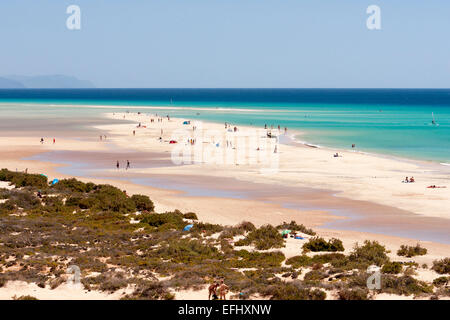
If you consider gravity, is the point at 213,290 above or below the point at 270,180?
above

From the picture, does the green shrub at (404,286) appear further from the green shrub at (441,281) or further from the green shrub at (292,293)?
the green shrub at (292,293)

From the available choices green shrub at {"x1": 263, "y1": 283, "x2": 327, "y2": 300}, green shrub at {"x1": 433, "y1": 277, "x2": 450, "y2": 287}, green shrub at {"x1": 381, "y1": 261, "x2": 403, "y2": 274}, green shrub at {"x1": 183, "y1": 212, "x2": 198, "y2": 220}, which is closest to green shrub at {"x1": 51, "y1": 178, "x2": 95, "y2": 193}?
green shrub at {"x1": 183, "y1": 212, "x2": 198, "y2": 220}

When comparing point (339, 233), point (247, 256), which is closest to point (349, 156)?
point (339, 233)

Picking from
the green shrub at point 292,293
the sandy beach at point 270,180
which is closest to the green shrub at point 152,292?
the sandy beach at point 270,180

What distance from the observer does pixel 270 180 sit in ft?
130

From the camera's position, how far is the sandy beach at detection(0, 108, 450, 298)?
26.9 meters

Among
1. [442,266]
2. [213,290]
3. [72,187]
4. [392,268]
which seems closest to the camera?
[213,290]

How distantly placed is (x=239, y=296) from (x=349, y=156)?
1620 inches

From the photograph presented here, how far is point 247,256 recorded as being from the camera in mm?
Result: 19469

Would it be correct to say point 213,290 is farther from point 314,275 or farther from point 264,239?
point 264,239

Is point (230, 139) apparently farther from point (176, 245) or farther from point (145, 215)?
point (176, 245)

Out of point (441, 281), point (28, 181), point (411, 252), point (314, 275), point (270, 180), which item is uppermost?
point (28, 181)

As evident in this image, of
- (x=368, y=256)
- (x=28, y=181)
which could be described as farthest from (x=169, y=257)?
(x=28, y=181)

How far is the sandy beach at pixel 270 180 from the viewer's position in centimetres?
2688
